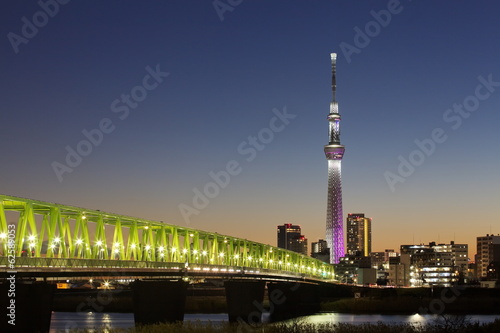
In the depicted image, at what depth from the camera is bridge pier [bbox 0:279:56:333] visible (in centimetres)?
6794

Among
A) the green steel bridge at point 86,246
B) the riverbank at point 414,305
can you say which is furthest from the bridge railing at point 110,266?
the riverbank at point 414,305

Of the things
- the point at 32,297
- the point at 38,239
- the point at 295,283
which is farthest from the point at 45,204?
the point at 295,283

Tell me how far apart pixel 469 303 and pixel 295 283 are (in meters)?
35.8

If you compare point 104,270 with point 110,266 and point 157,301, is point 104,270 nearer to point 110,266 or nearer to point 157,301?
point 110,266

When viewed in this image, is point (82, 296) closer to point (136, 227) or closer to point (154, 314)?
point (136, 227)

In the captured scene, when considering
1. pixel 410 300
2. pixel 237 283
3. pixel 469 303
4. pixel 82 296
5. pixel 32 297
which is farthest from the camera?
pixel 82 296

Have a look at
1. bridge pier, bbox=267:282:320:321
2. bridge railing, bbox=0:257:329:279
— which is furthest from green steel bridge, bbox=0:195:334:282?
bridge pier, bbox=267:282:320:321

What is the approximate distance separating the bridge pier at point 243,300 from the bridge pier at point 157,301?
19.9m

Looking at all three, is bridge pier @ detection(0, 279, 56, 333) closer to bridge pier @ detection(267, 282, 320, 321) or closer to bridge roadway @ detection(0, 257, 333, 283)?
bridge roadway @ detection(0, 257, 333, 283)

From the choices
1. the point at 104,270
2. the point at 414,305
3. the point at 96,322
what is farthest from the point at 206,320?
the point at 414,305

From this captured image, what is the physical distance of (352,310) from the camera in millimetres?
154875

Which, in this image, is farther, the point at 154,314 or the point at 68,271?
the point at 154,314

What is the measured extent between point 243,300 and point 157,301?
2370 cm

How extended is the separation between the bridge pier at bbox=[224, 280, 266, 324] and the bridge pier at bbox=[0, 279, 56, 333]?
36.8 metres
